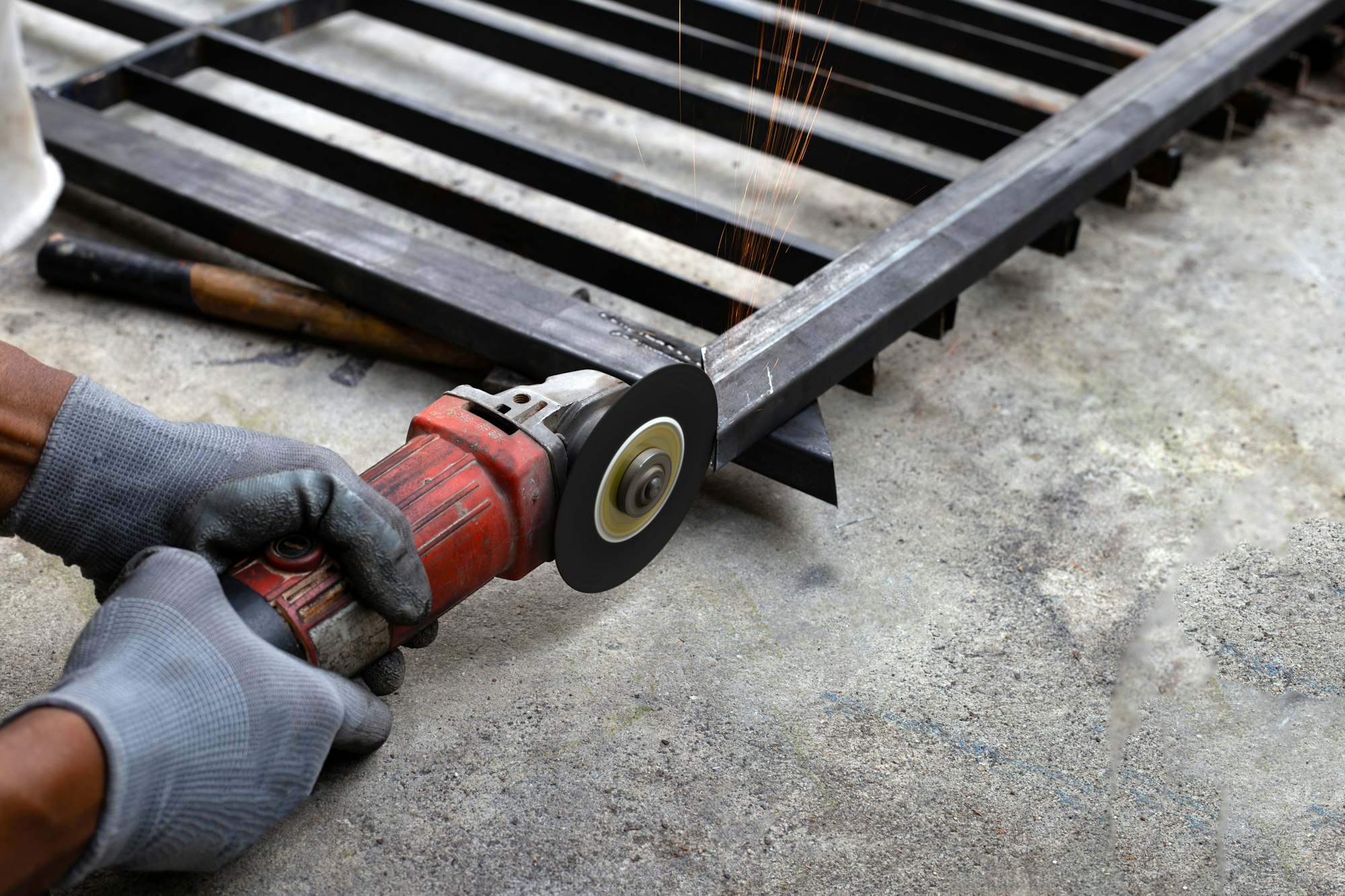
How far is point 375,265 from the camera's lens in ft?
8.84

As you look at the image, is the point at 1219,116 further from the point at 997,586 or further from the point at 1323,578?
the point at 997,586

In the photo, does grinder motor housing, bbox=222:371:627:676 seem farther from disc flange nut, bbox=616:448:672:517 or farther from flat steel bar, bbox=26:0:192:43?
flat steel bar, bbox=26:0:192:43

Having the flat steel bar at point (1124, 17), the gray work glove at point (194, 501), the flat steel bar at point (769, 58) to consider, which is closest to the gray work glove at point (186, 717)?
the gray work glove at point (194, 501)

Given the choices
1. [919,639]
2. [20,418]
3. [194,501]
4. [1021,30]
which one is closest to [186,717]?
[194,501]

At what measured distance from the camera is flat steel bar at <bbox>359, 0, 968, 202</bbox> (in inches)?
127

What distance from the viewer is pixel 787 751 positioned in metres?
1.96

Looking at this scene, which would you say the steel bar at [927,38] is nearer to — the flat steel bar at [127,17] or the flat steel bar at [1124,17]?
the flat steel bar at [1124,17]

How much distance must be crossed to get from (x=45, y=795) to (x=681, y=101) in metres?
2.76

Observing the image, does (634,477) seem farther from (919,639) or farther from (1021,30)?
(1021,30)

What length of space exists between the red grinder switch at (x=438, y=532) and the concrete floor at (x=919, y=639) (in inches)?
10.6

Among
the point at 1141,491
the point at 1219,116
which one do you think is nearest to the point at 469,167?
the point at 1141,491

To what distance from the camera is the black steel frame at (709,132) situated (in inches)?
97.9

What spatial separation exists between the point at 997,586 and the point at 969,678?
0.27m

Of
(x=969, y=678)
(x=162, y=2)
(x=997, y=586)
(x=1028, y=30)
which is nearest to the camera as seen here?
→ (x=969, y=678)
